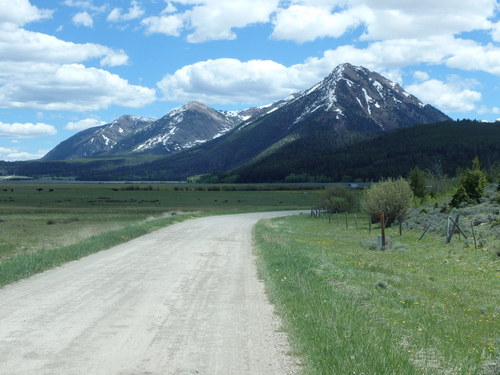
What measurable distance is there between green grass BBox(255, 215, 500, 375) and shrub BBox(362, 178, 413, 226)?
20499mm

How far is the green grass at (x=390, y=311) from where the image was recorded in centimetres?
791

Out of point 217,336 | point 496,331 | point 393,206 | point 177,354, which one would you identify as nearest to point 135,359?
point 177,354

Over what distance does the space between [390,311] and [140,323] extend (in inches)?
217

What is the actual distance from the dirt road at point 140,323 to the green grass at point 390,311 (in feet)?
1.92

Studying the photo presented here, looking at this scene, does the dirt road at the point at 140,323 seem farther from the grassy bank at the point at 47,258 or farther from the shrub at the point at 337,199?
the shrub at the point at 337,199

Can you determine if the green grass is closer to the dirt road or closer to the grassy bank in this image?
the dirt road

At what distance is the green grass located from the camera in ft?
25.9

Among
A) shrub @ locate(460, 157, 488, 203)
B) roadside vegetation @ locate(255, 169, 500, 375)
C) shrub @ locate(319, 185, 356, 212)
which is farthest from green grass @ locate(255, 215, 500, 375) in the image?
shrub @ locate(319, 185, 356, 212)

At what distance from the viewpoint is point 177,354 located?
823cm

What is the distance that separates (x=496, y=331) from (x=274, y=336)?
4.70 metres

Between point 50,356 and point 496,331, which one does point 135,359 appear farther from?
point 496,331

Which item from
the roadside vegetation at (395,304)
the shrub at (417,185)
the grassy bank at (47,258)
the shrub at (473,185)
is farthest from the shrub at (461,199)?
the grassy bank at (47,258)

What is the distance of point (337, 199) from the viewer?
74.0m

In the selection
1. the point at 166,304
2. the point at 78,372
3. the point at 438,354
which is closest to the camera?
the point at 78,372
